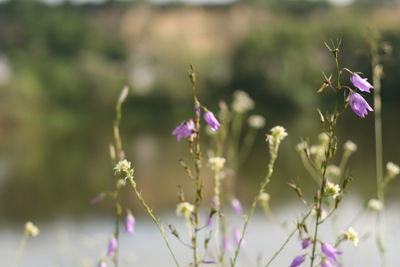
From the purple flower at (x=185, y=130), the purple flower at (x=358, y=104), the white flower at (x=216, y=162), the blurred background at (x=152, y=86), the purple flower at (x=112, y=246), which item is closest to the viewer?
the purple flower at (x=358, y=104)

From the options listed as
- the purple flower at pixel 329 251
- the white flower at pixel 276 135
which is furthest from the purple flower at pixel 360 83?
the purple flower at pixel 329 251

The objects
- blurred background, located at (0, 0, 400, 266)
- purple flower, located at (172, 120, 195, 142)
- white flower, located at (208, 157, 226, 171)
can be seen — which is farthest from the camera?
blurred background, located at (0, 0, 400, 266)

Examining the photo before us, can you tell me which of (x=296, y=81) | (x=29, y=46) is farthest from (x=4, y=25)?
(x=296, y=81)

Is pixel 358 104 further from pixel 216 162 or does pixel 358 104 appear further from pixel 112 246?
pixel 112 246

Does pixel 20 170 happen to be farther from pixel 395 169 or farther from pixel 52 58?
pixel 52 58

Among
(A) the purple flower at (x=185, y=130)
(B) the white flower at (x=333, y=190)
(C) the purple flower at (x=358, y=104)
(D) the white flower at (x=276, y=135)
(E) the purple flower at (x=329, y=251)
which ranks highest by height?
(C) the purple flower at (x=358, y=104)

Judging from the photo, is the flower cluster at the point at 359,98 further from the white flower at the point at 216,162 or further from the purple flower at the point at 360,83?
the white flower at the point at 216,162

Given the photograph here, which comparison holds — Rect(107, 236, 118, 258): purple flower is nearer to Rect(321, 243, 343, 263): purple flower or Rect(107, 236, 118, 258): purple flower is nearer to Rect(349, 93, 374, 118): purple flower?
Rect(321, 243, 343, 263): purple flower

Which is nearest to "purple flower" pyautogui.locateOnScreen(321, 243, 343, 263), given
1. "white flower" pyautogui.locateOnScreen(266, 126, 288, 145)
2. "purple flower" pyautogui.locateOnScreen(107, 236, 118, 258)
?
"white flower" pyautogui.locateOnScreen(266, 126, 288, 145)
